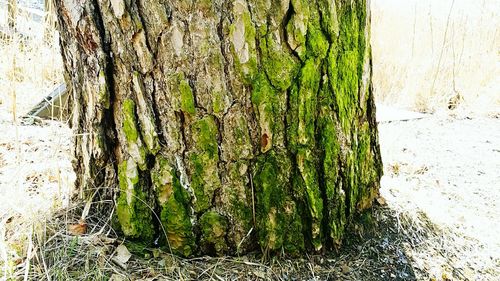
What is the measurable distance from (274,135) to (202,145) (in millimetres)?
210

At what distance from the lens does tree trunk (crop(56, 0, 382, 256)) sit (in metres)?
1.16

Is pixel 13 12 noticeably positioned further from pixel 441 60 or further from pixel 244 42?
pixel 441 60

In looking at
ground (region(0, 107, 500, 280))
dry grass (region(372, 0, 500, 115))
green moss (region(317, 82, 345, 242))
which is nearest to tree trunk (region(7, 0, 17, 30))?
ground (region(0, 107, 500, 280))

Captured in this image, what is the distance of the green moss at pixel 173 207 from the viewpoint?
127cm

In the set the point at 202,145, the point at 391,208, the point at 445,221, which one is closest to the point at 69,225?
the point at 202,145

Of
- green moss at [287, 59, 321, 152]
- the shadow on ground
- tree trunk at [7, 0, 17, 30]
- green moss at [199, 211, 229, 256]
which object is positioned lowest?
the shadow on ground

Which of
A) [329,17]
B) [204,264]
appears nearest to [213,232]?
[204,264]

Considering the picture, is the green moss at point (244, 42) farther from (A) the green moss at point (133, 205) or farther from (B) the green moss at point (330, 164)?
(A) the green moss at point (133, 205)

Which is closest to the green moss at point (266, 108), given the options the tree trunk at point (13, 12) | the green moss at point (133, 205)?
the green moss at point (133, 205)

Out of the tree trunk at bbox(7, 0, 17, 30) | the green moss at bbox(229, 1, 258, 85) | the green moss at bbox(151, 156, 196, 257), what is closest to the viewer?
the green moss at bbox(229, 1, 258, 85)

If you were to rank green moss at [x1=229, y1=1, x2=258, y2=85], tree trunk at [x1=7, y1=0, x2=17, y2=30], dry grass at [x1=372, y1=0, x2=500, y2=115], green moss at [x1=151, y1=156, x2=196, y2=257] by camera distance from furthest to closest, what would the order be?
dry grass at [x1=372, y1=0, x2=500, y2=115] → tree trunk at [x1=7, y1=0, x2=17, y2=30] → green moss at [x1=151, y1=156, x2=196, y2=257] → green moss at [x1=229, y1=1, x2=258, y2=85]

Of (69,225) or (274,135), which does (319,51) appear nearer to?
(274,135)

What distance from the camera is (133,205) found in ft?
4.32

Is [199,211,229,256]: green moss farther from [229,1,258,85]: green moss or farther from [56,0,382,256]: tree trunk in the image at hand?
[229,1,258,85]: green moss
